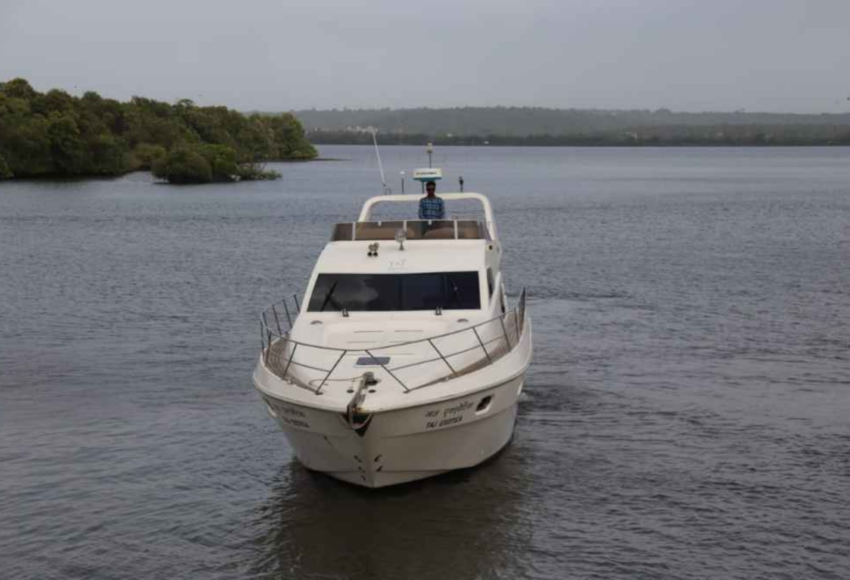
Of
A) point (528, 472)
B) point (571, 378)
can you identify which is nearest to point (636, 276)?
point (571, 378)

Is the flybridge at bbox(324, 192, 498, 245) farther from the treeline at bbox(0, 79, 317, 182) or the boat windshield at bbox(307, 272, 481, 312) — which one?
the treeline at bbox(0, 79, 317, 182)

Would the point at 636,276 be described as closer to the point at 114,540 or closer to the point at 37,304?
the point at 37,304

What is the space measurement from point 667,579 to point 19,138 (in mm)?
110814

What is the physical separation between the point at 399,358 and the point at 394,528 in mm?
2489

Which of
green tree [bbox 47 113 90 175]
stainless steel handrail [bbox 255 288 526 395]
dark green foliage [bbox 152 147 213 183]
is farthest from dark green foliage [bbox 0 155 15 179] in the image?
stainless steel handrail [bbox 255 288 526 395]

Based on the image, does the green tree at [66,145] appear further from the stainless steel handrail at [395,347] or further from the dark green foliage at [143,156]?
the stainless steel handrail at [395,347]

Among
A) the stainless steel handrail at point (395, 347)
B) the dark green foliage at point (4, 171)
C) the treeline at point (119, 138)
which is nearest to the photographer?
the stainless steel handrail at point (395, 347)

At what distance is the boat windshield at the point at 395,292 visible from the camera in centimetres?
1881

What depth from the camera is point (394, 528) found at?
1599 centimetres

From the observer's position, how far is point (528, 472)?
18.4 meters

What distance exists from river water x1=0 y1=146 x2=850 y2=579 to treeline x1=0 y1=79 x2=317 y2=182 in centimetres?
7300

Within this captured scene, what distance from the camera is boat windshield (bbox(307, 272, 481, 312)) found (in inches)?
741

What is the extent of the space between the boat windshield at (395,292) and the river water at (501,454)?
2743 millimetres

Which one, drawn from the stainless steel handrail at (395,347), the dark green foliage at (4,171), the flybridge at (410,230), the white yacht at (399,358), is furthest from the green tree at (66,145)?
the stainless steel handrail at (395,347)
